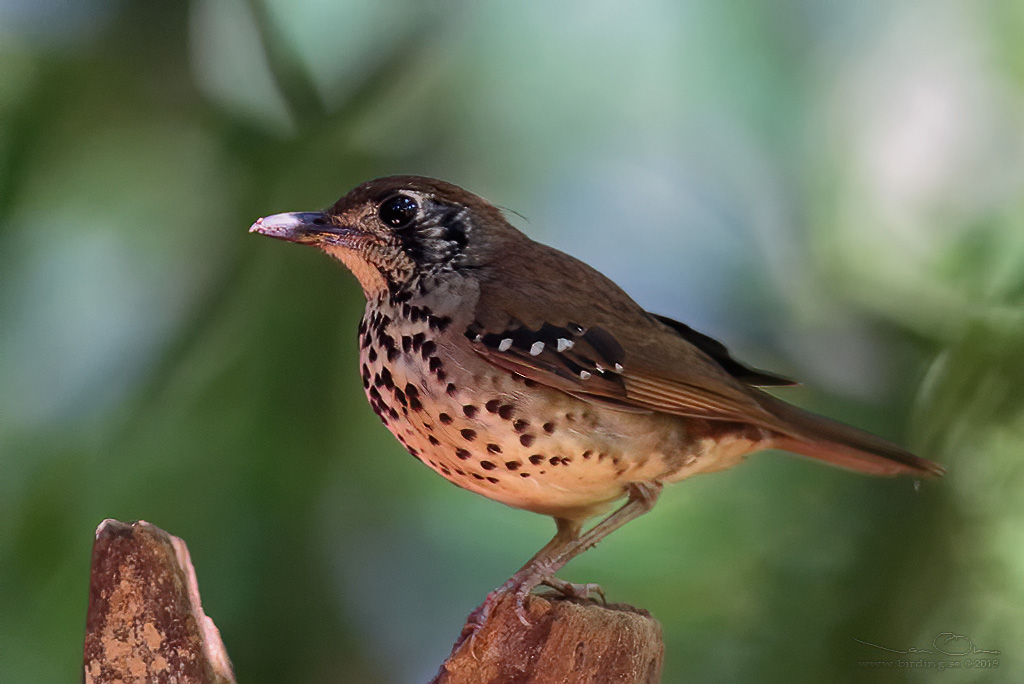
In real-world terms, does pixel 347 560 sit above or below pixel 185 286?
below

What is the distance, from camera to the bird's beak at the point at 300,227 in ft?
5.74

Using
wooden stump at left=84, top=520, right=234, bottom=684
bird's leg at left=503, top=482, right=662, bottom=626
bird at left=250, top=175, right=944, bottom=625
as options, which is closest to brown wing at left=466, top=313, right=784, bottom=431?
bird at left=250, top=175, right=944, bottom=625

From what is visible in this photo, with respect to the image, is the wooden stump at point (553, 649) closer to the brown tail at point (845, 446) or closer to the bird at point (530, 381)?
the bird at point (530, 381)

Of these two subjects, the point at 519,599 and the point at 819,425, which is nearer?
the point at 519,599

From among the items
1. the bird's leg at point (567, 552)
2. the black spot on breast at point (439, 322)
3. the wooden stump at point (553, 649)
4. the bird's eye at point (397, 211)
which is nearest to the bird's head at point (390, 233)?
the bird's eye at point (397, 211)

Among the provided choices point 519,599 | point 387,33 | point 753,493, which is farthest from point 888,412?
point 387,33

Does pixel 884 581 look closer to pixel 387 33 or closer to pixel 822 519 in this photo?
pixel 822 519

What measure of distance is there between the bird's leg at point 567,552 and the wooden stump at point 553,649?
4 centimetres

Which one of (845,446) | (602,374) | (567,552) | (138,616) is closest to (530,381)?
(602,374)

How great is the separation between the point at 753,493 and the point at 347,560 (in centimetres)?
124

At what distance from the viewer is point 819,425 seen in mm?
1780

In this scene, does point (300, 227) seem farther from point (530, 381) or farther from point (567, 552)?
point (567, 552)

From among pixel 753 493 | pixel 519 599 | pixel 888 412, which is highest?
pixel 888 412

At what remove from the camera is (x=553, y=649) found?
1610 millimetres
